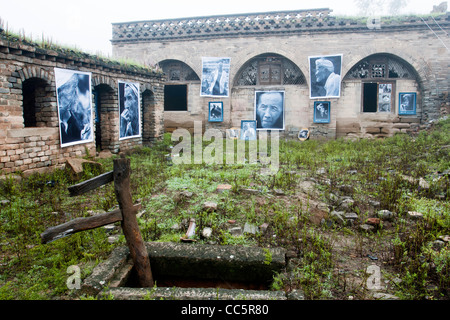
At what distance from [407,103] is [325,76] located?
3.89m

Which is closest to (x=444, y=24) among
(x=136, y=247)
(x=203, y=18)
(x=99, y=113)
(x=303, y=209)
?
(x=203, y=18)

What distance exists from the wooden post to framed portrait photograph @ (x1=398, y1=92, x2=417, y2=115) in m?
14.5

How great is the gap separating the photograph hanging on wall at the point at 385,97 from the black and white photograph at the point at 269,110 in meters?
4.46

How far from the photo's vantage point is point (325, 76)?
14383 mm

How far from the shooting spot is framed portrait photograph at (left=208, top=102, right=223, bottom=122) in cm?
1555

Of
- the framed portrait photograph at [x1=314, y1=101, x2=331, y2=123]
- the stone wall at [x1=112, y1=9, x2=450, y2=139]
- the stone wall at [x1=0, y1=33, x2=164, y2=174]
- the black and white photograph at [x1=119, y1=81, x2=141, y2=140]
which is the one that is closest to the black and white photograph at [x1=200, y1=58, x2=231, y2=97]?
the stone wall at [x1=112, y1=9, x2=450, y2=139]

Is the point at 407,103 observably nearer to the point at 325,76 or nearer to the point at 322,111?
the point at 322,111

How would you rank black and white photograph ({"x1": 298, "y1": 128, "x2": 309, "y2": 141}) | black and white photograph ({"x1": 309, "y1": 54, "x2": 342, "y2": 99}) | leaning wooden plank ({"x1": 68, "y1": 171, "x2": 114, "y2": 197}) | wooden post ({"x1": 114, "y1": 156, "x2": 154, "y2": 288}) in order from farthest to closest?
black and white photograph ({"x1": 298, "y1": 128, "x2": 309, "y2": 141}) → black and white photograph ({"x1": 309, "y1": 54, "x2": 342, "y2": 99}) → wooden post ({"x1": 114, "y1": 156, "x2": 154, "y2": 288}) → leaning wooden plank ({"x1": 68, "y1": 171, "x2": 114, "y2": 197})

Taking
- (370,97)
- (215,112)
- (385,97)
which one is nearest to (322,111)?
(370,97)

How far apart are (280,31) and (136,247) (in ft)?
45.2

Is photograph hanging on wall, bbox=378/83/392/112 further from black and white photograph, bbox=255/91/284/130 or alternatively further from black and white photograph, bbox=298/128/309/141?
black and white photograph, bbox=255/91/284/130

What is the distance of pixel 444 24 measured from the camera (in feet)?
43.9

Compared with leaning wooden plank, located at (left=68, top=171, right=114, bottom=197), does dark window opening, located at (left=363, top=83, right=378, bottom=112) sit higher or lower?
higher
